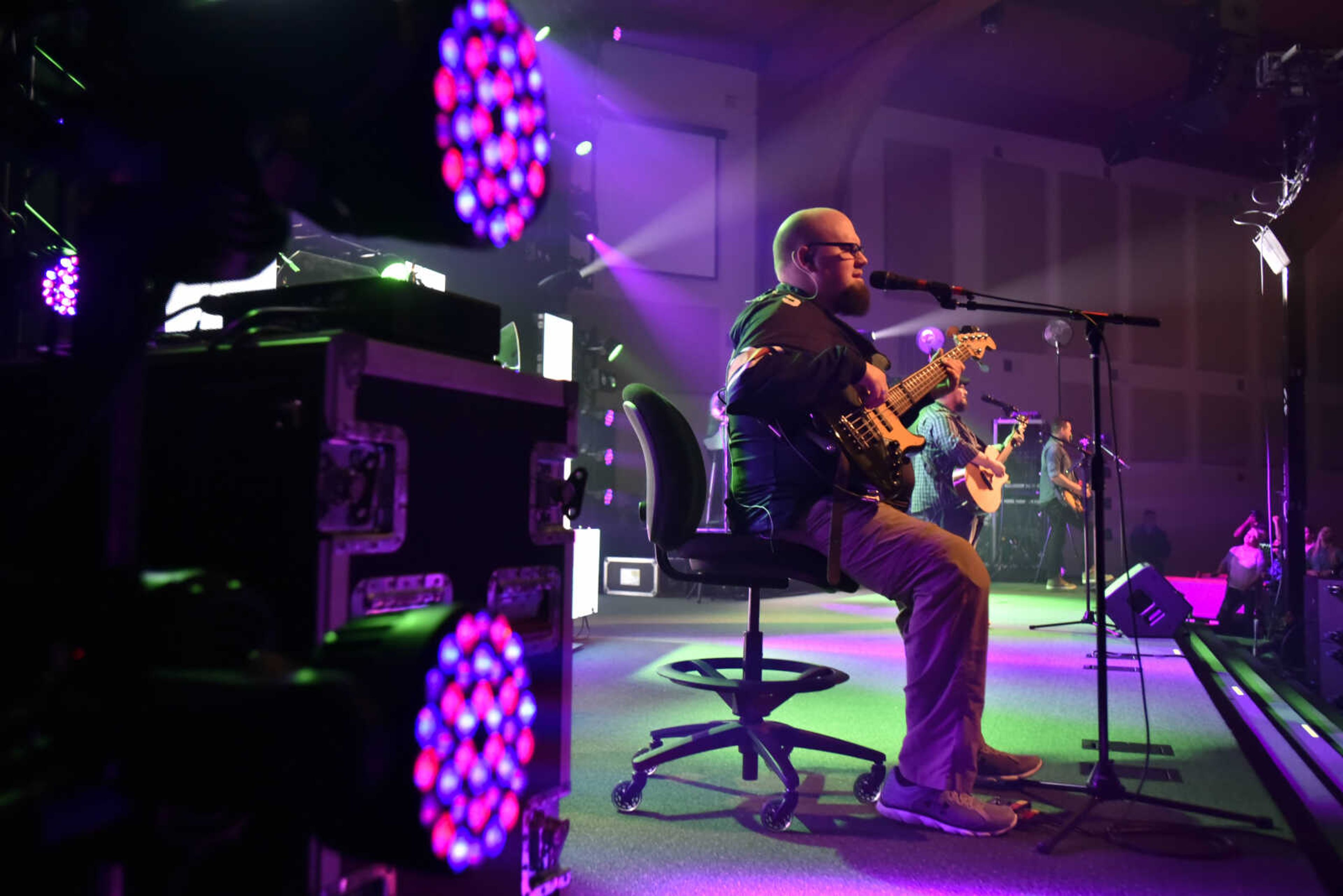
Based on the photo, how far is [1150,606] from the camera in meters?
6.01

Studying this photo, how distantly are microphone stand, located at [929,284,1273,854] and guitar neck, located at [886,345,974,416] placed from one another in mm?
336

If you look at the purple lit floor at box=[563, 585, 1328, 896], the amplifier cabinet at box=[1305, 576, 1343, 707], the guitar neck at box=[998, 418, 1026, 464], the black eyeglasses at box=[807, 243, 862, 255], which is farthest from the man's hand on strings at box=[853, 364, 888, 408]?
the guitar neck at box=[998, 418, 1026, 464]

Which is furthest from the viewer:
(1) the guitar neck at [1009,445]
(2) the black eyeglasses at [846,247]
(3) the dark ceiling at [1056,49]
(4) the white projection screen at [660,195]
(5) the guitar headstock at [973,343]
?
(4) the white projection screen at [660,195]

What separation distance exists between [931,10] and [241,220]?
30.6 ft

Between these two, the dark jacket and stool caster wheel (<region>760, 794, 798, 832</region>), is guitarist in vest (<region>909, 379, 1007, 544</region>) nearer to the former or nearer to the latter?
the dark jacket

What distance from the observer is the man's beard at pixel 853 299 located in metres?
2.67

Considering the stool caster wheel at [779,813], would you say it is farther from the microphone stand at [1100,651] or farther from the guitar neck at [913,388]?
the guitar neck at [913,388]

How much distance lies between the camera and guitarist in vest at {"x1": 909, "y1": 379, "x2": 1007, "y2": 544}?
243 inches

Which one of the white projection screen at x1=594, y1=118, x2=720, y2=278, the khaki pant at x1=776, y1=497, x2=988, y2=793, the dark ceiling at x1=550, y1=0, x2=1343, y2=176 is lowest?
the khaki pant at x1=776, y1=497, x2=988, y2=793

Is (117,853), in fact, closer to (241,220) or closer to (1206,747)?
(241,220)

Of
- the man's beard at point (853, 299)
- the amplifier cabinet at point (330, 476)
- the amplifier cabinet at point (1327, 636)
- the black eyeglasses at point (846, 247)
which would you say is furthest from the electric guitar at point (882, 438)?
the amplifier cabinet at point (1327, 636)

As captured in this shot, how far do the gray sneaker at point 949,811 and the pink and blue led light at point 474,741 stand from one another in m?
1.61

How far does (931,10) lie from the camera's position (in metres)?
8.95

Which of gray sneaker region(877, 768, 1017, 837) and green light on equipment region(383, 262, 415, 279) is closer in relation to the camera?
gray sneaker region(877, 768, 1017, 837)
